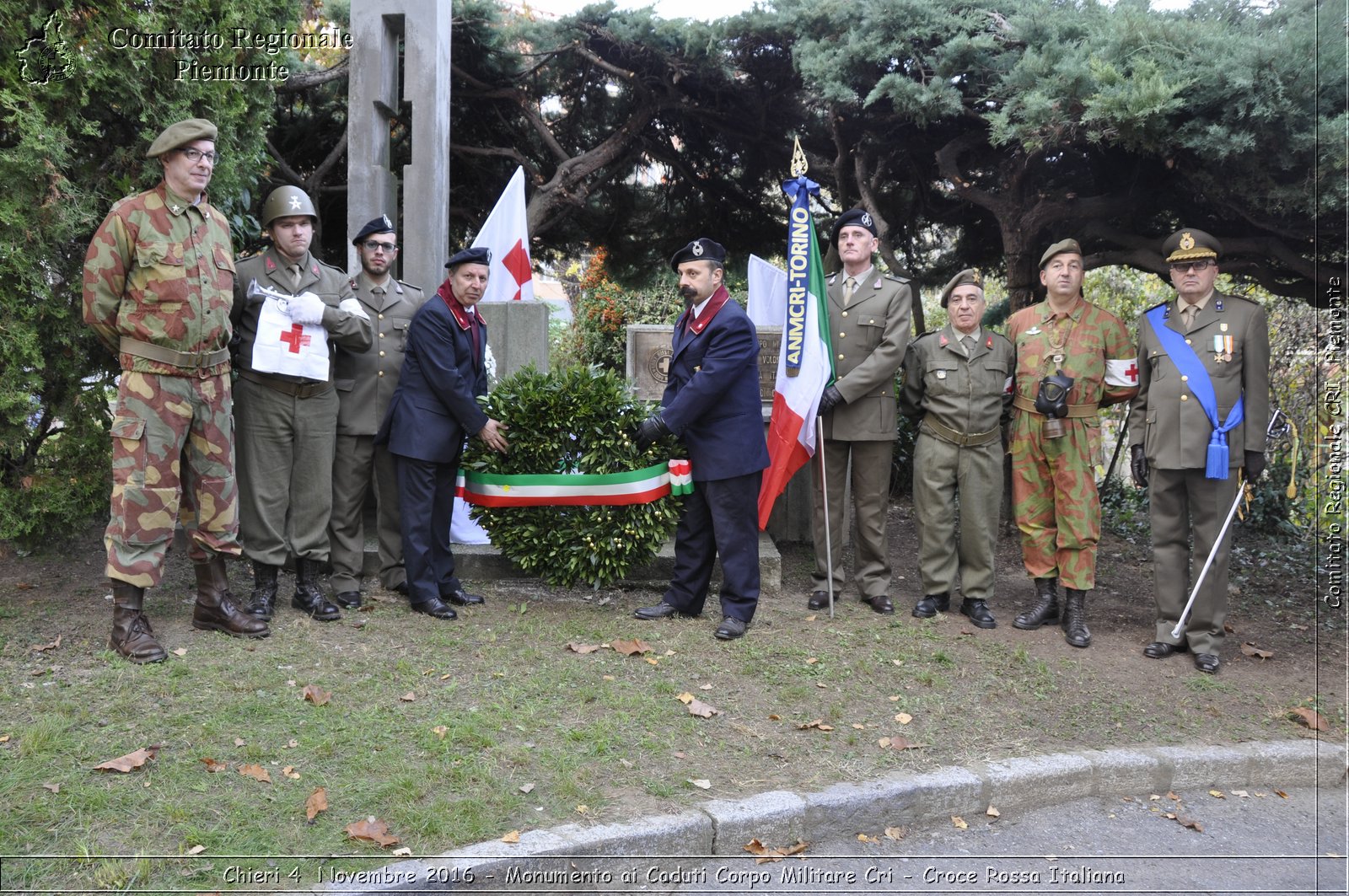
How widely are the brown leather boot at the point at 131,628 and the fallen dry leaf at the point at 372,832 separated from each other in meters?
1.86

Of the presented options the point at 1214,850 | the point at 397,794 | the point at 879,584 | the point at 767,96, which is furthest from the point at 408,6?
the point at 1214,850

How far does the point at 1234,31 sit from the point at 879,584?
4.17 meters

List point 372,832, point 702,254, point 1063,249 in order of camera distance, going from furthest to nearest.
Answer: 1. point 1063,249
2. point 702,254
3. point 372,832

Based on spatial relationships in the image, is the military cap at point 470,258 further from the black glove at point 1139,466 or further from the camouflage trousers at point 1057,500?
the black glove at point 1139,466

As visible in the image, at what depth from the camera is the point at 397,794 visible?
3512 mm

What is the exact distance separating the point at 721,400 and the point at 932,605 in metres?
1.87

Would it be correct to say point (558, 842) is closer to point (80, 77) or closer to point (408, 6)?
point (80, 77)

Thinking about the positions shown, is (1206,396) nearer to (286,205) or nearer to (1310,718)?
(1310,718)

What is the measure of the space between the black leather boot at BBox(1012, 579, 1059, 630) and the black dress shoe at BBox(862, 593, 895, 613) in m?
0.73

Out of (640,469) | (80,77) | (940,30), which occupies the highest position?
(940,30)

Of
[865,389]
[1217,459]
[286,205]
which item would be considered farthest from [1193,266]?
[286,205]

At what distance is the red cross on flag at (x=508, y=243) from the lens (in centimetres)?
804

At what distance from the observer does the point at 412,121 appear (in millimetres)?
7730

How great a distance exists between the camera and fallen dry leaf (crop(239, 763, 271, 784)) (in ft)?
11.8
